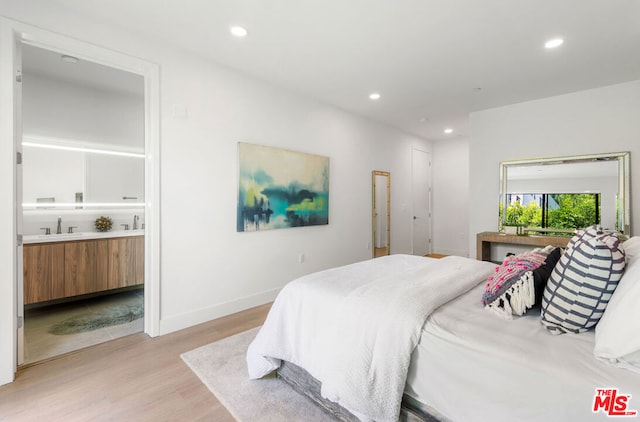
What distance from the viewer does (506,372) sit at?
1.08m

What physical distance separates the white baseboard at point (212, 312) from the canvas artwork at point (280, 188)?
80 cm

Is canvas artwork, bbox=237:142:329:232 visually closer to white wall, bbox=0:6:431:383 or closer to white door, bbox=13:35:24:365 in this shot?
white wall, bbox=0:6:431:383

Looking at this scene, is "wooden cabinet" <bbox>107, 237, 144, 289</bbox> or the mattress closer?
the mattress

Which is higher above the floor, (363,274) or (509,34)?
(509,34)

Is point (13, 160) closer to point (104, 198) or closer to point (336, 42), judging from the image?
point (104, 198)

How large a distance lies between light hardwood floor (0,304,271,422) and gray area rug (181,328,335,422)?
6 centimetres

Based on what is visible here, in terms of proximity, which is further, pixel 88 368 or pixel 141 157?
pixel 141 157

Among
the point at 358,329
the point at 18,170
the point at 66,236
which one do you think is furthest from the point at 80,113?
the point at 358,329

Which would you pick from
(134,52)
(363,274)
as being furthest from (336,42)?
(363,274)

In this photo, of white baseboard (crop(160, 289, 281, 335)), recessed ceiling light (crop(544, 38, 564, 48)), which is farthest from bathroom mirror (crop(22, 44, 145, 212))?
recessed ceiling light (crop(544, 38, 564, 48))

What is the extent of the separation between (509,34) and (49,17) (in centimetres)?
355

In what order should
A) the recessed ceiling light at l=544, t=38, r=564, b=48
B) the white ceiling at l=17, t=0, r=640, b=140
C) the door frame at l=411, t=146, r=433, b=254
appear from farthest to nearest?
the door frame at l=411, t=146, r=433, b=254
the recessed ceiling light at l=544, t=38, r=564, b=48
the white ceiling at l=17, t=0, r=640, b=140

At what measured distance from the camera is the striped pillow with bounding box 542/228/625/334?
116 centimetres

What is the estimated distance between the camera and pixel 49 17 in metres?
2.15
